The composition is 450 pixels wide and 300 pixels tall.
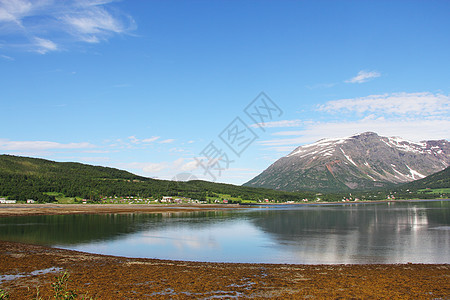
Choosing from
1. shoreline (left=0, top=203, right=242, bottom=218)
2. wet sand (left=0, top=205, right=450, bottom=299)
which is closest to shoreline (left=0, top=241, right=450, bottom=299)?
wet sand (left=0, top=205, right=450, bottom=299)

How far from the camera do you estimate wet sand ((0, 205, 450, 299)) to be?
73.7ft

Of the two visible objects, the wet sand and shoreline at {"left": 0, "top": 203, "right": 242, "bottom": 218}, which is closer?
the wet sand

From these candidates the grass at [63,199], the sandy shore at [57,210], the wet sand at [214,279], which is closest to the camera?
the wet sand at [214,279]

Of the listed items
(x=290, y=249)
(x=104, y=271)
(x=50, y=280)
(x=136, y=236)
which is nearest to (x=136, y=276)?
(x=104, y=271)

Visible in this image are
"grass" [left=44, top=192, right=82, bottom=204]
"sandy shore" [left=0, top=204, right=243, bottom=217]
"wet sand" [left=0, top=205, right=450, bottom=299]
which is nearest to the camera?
"wet sand" [left=0, top=205, right=450, bottom=299]

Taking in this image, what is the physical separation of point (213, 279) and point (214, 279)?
8 cm

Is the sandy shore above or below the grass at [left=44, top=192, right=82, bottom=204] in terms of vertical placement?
below

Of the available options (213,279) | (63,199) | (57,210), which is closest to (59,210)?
(57,210)

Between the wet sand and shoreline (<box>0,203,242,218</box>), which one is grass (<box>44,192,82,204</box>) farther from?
the wet sand

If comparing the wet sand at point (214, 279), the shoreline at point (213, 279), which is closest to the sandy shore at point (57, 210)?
the wet sand at point (214, 279)

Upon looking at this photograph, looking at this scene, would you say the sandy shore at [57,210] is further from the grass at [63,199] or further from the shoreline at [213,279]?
the shoreline at [213,279]

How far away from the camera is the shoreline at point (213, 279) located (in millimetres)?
22516

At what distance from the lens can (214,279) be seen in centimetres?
2662

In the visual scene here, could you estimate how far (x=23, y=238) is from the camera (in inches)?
1992
